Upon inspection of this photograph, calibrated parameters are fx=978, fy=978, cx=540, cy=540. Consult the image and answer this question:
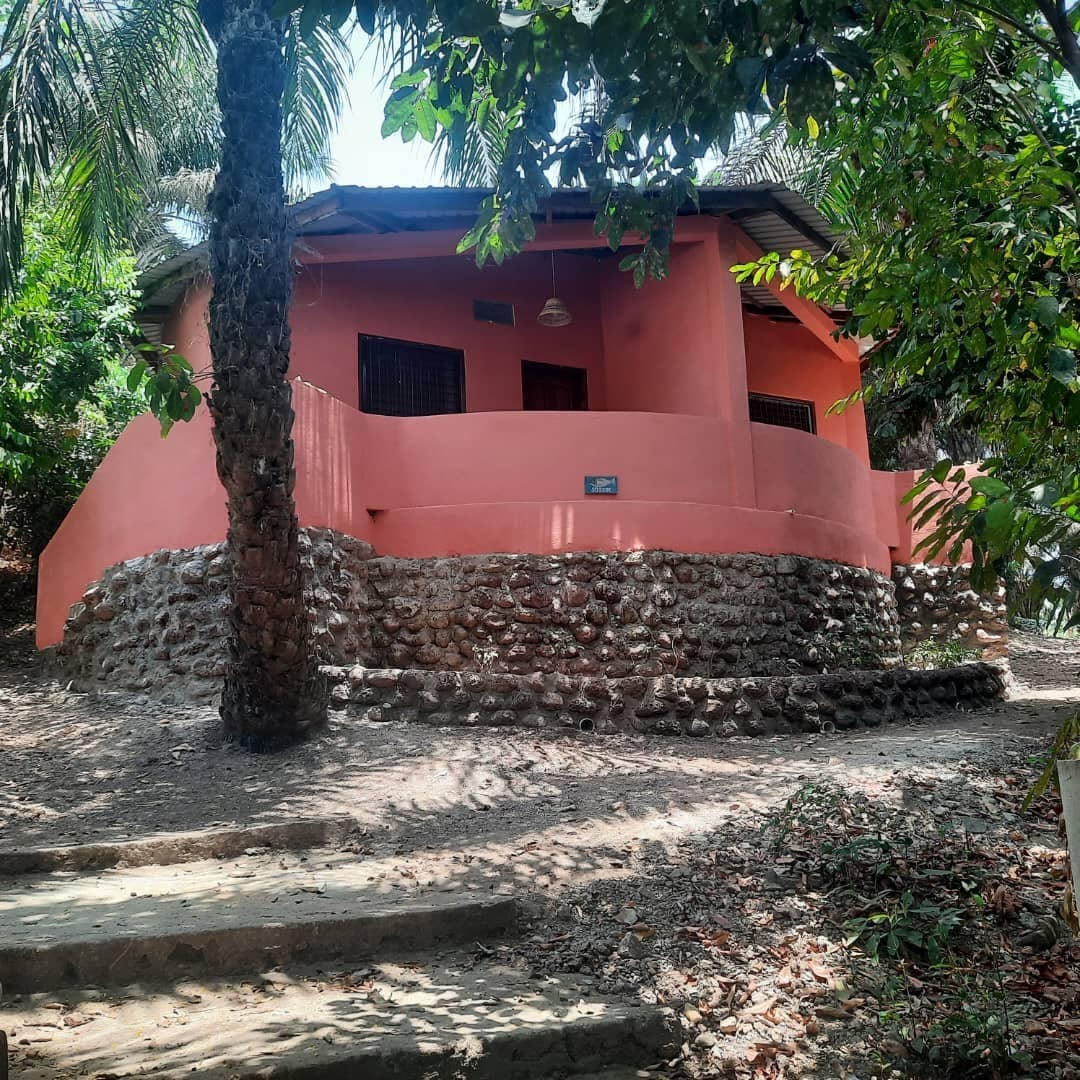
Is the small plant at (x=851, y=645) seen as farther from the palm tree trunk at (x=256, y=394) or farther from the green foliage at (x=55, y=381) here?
the green foliage at (x=55, y=381)

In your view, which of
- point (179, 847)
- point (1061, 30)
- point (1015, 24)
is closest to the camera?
point (1061, 30)

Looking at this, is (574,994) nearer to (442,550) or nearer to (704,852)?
(704,852)

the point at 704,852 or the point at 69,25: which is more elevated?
the point at 69,25

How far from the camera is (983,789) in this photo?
612 cm

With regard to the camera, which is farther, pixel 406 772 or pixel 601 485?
pixel 601 485

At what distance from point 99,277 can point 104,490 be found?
2985mm

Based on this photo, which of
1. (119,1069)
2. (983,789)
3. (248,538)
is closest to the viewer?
(119,1069)

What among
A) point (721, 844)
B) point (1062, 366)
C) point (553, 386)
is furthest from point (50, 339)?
point (1062, 366)

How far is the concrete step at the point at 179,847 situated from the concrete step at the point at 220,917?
93mm

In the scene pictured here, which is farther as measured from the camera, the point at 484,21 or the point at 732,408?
the point at 732,408

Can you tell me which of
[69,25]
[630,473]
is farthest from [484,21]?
[630,473]

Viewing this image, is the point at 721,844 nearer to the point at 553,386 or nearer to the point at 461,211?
the point at 461,211

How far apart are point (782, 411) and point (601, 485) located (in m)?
5.38

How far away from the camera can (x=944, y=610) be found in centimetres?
1353
